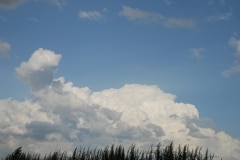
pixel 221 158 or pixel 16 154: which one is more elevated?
pixel 221 158

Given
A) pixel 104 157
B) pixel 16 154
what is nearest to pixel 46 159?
pixel 104 157

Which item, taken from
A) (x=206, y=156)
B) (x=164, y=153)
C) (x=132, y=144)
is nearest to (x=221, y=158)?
(x=206, y=156)

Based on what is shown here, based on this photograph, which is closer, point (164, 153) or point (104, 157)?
point (164, 153)

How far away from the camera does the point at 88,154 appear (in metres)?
104

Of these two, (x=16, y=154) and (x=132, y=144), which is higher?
(x=132, y=144)

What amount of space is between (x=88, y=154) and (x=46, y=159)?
23.2 metres

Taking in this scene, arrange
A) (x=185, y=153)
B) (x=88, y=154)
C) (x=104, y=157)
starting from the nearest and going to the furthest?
(x=185, y=153)
(x=104, y=157)
(x=88, y=154)

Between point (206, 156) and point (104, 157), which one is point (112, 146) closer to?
point (104, 157)

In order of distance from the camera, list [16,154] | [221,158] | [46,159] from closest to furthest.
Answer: [16,154] → [221,158] → [46,159]

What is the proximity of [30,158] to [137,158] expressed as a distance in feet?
167

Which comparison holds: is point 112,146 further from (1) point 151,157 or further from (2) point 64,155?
(2) point 64,155

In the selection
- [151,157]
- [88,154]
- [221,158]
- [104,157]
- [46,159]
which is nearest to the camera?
[221,158]

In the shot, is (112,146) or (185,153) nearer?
(185,153)

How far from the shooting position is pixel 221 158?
75.5 meters
